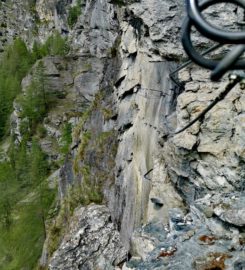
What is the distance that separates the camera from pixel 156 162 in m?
19.7

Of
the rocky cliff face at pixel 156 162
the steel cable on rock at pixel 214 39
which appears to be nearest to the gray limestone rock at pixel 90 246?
the rocky cliff face at pixel 156 162

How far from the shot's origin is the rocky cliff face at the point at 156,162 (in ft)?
40.4

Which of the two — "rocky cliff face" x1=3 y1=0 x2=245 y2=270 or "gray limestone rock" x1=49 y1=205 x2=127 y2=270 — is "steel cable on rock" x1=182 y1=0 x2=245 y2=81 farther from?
"gray limestone rock" x1=49 y1=205 x2=127 y2=270

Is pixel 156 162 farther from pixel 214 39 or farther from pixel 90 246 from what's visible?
pixel 214 39

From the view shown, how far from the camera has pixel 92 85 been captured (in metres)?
71.4

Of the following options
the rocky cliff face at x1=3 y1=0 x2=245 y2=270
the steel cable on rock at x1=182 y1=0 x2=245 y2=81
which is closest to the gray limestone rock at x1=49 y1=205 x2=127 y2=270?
the rocky cliff face at x1=3 y1=0 x2=245 y2=270

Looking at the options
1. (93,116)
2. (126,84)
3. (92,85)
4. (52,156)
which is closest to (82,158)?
(93,116)

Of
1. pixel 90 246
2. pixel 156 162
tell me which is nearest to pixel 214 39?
pixel 156 162

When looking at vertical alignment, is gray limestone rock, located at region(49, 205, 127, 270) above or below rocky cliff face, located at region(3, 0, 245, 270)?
below

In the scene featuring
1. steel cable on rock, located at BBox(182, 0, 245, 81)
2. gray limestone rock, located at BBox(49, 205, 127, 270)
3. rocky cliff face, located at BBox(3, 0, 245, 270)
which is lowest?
gray limestone rock, located at BBox(49, 205, 127, 270)

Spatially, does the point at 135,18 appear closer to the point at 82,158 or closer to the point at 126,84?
the point at 126,84

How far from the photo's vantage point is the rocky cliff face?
12.3m

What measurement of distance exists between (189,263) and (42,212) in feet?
119

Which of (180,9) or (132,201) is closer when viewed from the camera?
(180,9)
